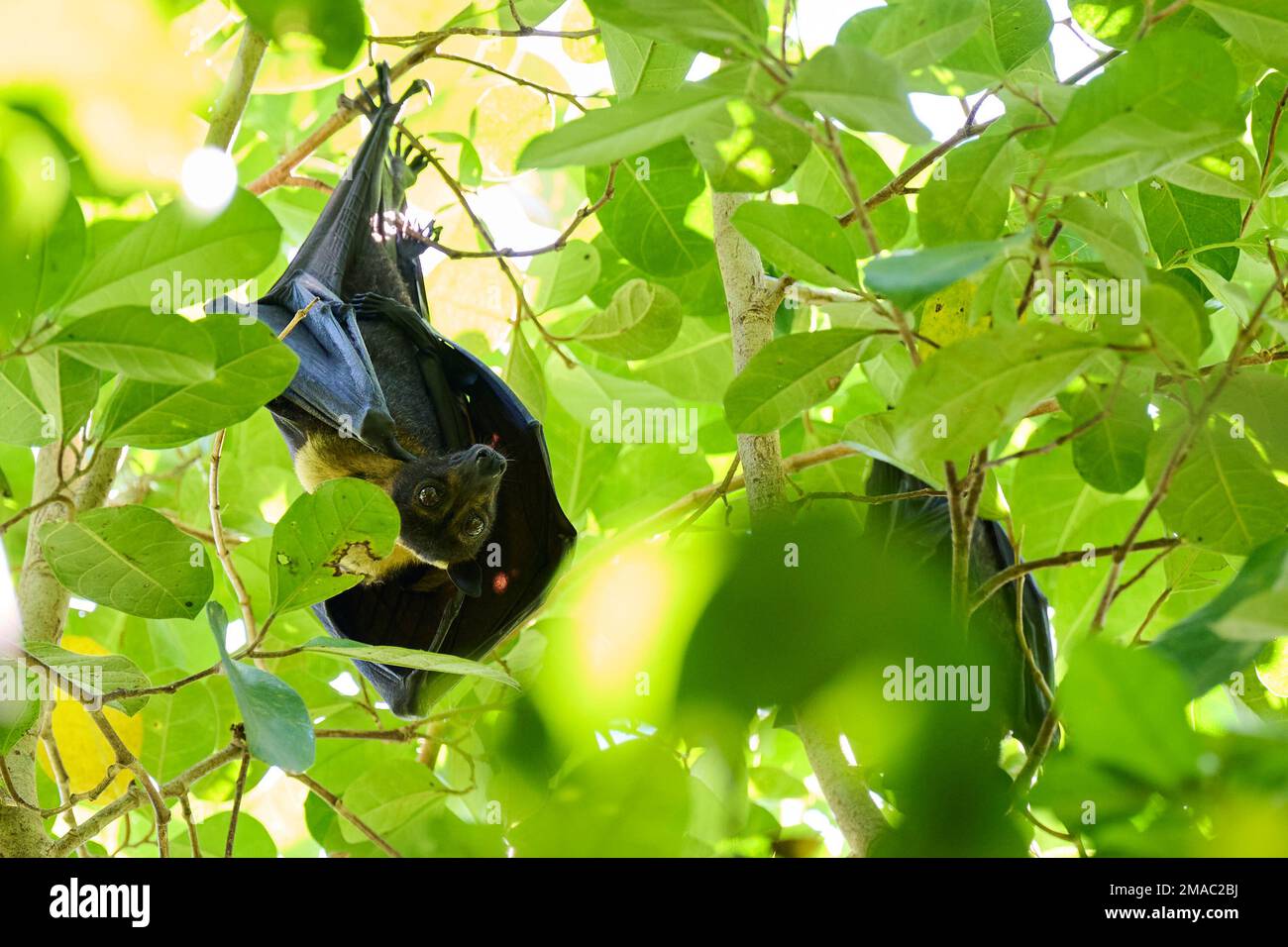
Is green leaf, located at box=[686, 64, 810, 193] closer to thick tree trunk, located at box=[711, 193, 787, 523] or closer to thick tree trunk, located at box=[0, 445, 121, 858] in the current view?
thick tree trunk, located at box=[711, 193, 787, 523]

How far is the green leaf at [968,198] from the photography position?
4.52ft

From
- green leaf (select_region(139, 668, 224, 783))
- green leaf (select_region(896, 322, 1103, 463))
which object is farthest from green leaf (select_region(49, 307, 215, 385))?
green leaf (select_region(139, 668, 224, 783))

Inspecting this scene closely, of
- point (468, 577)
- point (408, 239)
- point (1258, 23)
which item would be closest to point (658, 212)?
point (408, 239)

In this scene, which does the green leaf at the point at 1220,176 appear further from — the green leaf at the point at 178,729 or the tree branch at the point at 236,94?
the green leaf at the point at 178,729

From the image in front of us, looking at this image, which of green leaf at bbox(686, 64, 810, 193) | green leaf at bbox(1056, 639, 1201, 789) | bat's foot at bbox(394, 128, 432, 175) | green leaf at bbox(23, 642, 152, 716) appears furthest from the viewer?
bat's foot at bbox(394, 128, 432, 175)

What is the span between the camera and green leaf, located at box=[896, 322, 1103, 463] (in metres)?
1.11

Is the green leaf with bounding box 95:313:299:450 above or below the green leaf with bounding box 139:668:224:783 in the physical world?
above

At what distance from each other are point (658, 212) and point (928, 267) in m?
1.35

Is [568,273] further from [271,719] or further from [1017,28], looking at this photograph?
[271,719]

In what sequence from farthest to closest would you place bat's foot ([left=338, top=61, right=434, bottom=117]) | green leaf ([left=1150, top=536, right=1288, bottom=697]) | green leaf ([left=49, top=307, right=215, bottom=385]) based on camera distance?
bat's foot ([left=338, top=61, right=434, bottom=117]), green leaf ([left=49, top=307, right=215, bottom=385]), green leaf ([left=1150, top=536, right=1288, bottom=697])

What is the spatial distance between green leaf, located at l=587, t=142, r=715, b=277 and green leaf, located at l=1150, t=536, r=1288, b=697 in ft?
4.59

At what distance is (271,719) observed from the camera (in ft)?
4.26
